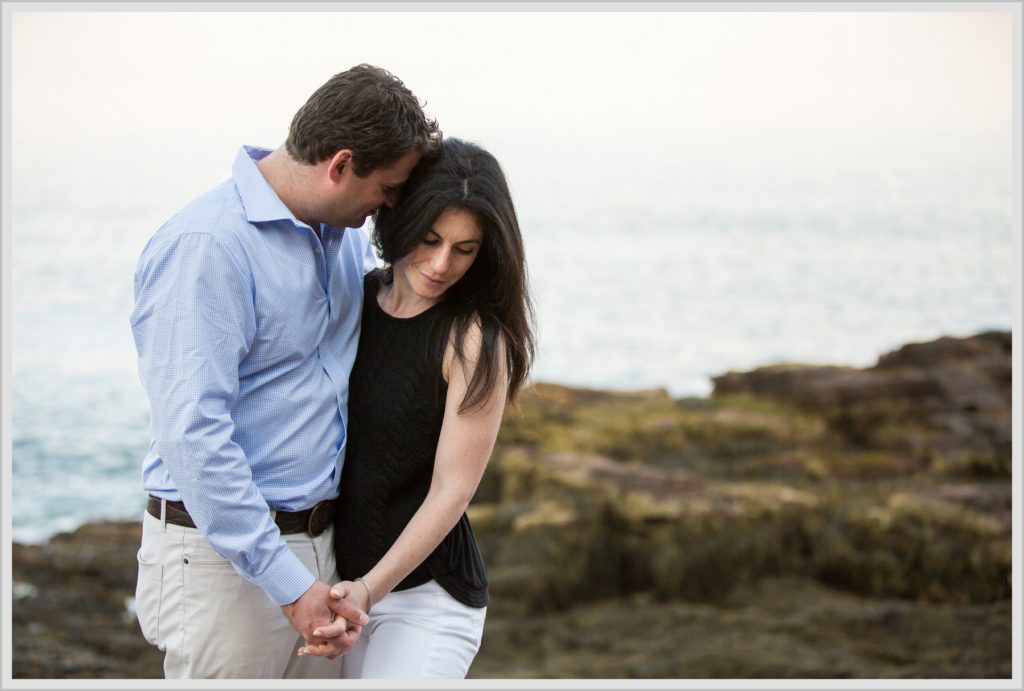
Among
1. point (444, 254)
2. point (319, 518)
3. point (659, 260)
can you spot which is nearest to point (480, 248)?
point (444, 254)

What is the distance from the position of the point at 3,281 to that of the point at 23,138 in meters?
6.57

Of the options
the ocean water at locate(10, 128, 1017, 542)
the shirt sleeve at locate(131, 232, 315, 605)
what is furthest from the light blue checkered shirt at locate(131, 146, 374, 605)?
the ocean water at locate(10, 128, 1017, 542)

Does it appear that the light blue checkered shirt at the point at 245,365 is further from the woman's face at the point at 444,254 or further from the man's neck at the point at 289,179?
the woman's face at the point at 444,254

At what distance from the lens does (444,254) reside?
1.91 metres

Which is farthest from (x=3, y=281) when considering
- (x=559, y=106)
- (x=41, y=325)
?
(x=559, y=106)

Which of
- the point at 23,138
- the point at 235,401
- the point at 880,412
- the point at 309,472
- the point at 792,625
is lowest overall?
the point at 792,625

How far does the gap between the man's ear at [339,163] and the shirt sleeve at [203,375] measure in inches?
9.3

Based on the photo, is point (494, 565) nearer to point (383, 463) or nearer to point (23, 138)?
point (383, 463)

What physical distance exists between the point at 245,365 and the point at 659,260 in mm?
10358

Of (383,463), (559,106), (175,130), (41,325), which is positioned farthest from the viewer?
(559,106)

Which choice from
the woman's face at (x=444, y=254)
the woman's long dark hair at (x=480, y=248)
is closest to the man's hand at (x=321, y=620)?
the woman's long dark hair at (x=480, y=248)

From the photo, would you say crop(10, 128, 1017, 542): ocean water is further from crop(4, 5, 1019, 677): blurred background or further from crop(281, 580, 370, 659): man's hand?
crop(281, 580, 370, 659): man's hand

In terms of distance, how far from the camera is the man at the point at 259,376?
5.77ft

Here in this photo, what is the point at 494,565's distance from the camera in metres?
6.00
